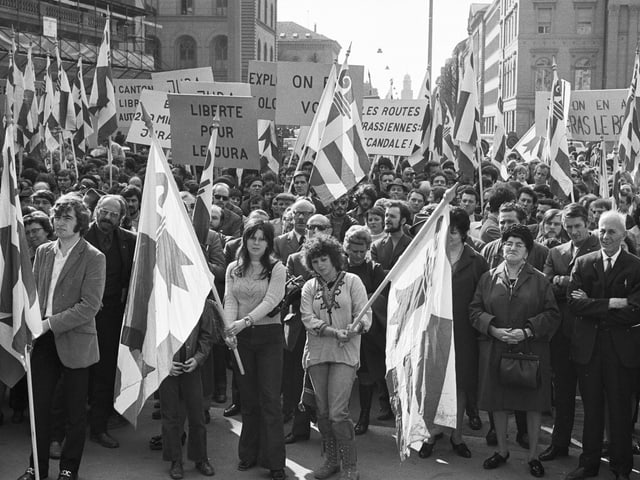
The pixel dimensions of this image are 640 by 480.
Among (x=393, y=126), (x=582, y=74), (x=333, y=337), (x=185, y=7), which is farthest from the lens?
(x=582, y=74)

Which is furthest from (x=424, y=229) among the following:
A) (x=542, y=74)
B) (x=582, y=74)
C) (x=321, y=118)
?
(x=542, y=74)

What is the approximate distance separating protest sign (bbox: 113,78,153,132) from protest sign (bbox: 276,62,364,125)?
5.53 m

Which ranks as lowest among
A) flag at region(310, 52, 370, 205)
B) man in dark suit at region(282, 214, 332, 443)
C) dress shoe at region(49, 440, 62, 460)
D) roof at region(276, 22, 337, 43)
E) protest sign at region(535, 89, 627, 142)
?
dress shoe at region(49, 440, 62, 460)

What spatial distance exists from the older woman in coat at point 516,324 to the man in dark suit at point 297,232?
6.81 feet

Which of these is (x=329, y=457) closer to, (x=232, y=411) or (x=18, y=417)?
(x=232, y=411)

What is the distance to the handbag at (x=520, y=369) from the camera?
6629 millimetres

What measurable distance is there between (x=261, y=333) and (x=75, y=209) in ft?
5.22

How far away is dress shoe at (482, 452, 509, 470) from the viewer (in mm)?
6844

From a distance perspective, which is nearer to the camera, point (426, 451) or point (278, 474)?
point (278, 474)

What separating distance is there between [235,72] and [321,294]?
54.1 metres

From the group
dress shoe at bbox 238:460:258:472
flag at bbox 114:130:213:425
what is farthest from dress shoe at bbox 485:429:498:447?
flag at bbox 114:130:213:425

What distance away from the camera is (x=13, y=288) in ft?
19.6

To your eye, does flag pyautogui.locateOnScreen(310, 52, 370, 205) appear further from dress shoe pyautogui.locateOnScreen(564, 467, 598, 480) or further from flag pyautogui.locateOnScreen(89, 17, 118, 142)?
flag pyautogui.locateOnScreen(89, 17, 118, 142)

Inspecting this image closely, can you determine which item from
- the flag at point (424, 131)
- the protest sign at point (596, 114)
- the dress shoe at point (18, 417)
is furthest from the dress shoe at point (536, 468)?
the flag at point (424, 131)
